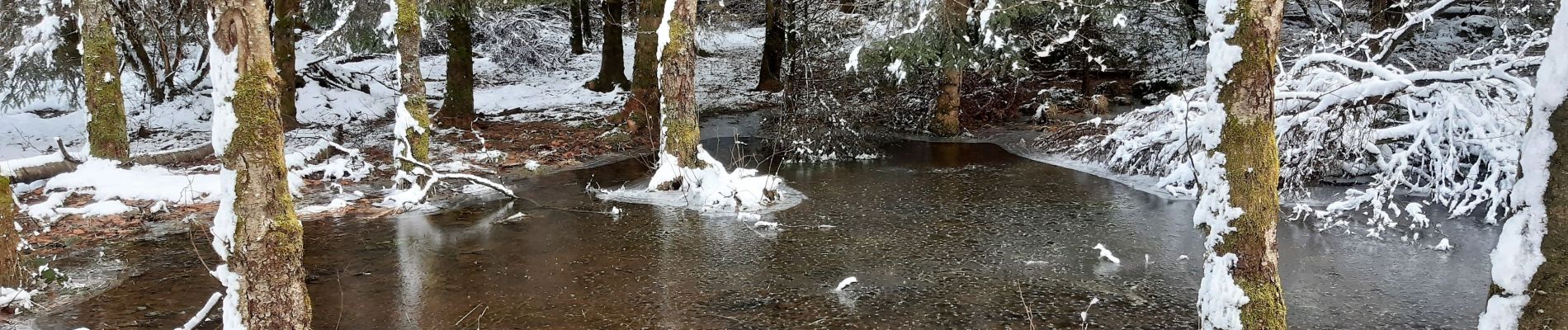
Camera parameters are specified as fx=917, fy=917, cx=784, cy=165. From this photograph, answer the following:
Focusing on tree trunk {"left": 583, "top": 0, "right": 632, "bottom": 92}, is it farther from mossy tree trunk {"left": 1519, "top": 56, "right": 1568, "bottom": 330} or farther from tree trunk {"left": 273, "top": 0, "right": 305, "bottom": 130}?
mossy tree trunk {"left": 1519, "top": 56, "right": 1568, "bottom": 330}

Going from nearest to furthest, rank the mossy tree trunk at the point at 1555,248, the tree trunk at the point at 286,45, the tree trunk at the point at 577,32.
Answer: the mossy tree trunk at the point at 1555,248, the tree trunk at the point at 286,45, the tree trunk at the point at 577,32

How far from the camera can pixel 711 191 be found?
33.9ft

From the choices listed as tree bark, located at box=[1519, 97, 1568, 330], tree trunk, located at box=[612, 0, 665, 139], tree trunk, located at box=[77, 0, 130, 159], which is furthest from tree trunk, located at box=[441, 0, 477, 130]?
tree bark, located at box=[1519, 97, 1568, 330]

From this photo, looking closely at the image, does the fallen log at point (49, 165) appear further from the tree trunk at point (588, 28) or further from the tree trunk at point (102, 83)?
the tree trunk at point (588, 28)

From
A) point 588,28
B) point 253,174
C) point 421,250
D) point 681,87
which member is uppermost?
point 588,28

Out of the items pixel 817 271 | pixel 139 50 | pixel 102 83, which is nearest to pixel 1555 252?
pixel 817 271

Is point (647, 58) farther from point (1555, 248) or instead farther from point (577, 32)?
point (1555, 248)

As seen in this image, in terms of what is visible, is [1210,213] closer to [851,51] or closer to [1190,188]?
[1190,188]

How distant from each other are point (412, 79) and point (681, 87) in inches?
117

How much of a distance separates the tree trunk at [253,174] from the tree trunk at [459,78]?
1196 cm

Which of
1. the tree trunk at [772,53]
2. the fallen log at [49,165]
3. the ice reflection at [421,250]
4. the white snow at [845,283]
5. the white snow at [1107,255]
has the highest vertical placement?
the tree trunk at [772,53]

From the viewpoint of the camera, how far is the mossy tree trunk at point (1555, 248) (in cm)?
327

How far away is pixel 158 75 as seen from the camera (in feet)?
55.5

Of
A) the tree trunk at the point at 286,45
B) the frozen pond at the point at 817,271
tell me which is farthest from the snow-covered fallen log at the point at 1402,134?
the tree trunk at the point at 286,45
